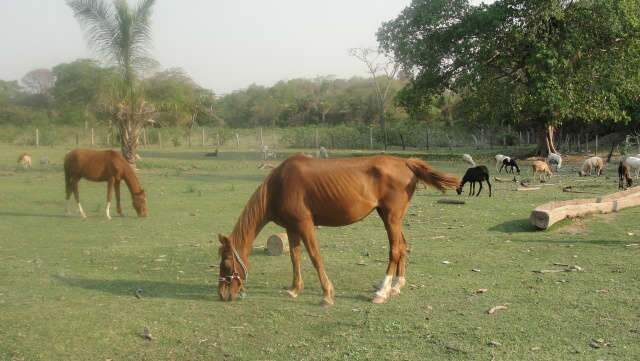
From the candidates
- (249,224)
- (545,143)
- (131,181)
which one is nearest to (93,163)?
(131,181)

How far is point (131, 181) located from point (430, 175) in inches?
373

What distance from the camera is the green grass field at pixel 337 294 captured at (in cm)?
557

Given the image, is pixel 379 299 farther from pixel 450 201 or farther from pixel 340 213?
pixel 450 201

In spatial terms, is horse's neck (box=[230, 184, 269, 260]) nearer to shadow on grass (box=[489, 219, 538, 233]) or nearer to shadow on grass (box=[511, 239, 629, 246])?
shadow on grass (box=[511, 239, 629, 246])

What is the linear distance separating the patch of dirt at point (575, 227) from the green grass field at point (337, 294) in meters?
0.04

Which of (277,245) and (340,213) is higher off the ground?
(340,213)

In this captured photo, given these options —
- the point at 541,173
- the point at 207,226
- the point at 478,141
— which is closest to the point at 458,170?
the point at 541,173

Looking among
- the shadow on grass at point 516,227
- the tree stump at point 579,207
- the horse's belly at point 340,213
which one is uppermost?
the horse's belly at point 340,213

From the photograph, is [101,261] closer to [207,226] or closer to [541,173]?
[207,226]

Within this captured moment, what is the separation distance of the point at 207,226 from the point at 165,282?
4.97 m

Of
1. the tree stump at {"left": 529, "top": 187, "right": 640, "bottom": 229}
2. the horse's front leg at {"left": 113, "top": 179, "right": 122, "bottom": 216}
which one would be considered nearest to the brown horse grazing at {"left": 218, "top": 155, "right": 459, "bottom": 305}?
the tree stump at {"left": 529, "top": 187, "right": 640, "bottom": 229}

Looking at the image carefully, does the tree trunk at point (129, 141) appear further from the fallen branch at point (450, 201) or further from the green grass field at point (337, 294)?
the fallen branch at point (450, 201)

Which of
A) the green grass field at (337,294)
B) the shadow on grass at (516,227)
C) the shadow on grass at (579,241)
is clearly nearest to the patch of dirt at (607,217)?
the green grass field at (337,294)

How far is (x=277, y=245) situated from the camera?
9.70 m
